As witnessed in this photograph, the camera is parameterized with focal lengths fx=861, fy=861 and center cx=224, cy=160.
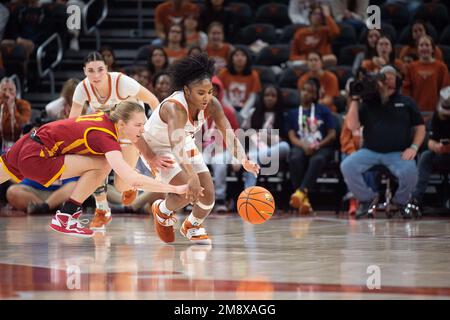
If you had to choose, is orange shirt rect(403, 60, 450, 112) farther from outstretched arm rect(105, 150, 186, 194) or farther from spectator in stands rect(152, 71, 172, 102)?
outstretched arm rect(105, 150, 186, 194)

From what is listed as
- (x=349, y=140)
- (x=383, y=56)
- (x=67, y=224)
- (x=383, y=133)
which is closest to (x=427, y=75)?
(x=383, y=56)

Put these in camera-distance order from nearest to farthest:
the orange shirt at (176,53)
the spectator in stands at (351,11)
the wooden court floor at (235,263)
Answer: the wooden court floor at (235,263) → the orange shirt at (176,53) → the spectator in stands at (351,11)

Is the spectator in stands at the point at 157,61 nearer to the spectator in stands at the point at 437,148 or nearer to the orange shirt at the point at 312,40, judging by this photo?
the orange shirt at the point at 312,40

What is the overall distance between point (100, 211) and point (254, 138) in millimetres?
2999

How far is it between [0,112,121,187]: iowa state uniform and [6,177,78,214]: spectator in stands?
338cm

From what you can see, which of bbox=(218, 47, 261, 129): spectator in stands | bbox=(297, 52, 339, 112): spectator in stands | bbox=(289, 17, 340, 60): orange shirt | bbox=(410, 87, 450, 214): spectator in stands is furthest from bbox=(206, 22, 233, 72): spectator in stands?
bbox=(410, 87, 450, 214): spectator in stands

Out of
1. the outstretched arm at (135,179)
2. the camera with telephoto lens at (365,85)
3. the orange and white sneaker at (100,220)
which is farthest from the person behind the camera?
the camera with telephoto lens at (365,85)

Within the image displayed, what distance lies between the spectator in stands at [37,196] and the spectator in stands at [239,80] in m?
2.35

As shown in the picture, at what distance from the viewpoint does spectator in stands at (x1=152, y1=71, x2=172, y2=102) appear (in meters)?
10.2

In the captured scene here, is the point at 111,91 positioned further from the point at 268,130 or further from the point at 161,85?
the point at 268,130

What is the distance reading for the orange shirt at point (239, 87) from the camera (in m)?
11.2

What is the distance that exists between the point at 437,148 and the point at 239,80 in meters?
2.78

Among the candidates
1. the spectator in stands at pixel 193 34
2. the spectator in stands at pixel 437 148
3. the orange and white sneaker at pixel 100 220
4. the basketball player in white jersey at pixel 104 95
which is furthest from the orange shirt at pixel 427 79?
the orange and white sneaker at pixel 100 220
